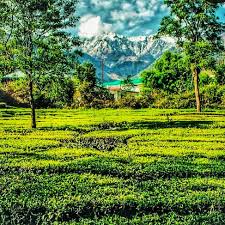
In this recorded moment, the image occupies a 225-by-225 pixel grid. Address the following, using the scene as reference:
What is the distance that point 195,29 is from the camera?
186 ft

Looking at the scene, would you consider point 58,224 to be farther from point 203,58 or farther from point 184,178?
point 203,58

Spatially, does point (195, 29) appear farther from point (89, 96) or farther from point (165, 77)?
point (165, 77)

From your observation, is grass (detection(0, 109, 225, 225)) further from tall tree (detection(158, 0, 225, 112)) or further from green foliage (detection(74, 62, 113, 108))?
green foliage (detection(74, 62, 113, 108))

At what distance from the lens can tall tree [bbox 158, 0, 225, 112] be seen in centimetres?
5466

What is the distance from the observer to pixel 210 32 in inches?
2227

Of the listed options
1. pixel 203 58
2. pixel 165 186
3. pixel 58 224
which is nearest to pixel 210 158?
pixel 165 186

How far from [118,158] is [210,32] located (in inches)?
1577

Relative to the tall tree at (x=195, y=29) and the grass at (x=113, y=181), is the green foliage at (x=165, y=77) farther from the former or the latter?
the grass at (x=113, y=181)

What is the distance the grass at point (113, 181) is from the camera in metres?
12.3

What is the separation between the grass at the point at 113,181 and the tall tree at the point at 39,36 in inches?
388

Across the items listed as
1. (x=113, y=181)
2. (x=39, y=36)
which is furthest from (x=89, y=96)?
(x=113, y=181)

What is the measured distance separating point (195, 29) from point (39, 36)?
25955 mm

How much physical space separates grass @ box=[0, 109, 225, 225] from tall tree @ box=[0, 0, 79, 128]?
388 inches

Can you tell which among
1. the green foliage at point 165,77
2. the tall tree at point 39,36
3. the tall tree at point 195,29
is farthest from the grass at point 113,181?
the green foliage at point 165,77
